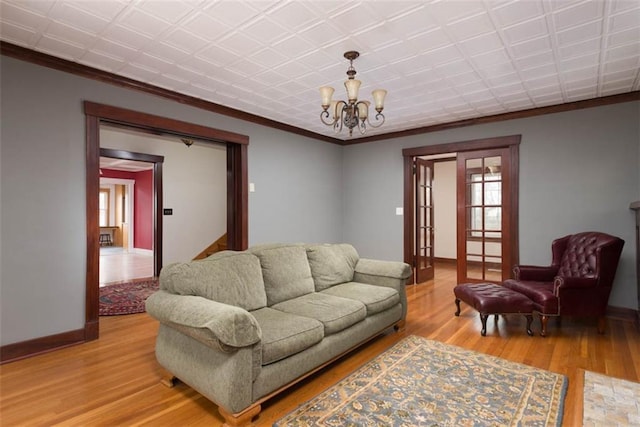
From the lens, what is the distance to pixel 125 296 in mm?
4773

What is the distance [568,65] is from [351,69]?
6.69 ft

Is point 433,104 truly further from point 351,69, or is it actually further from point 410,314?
point 410,314

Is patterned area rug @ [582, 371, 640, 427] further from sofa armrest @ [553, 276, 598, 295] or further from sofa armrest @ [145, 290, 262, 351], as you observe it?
sofa armrest @ [145, 290, 262, 351]

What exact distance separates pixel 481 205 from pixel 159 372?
14.9 feet

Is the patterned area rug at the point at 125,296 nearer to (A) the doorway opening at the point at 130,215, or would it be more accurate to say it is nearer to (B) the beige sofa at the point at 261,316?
(A) the doorway opening at the point at 130,215

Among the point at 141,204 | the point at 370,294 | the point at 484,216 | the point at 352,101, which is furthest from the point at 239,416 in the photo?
the point at 141,204

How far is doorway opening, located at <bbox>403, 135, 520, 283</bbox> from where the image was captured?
15.3 feet

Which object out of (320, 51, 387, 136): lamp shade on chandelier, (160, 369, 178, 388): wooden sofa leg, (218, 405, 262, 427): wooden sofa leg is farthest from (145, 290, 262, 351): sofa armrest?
(320, 51, 387, 136): lamp shade on chandelier

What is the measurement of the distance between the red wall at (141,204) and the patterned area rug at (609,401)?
30.9ft

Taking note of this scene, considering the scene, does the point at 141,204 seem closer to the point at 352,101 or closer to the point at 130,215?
the point at 130,215

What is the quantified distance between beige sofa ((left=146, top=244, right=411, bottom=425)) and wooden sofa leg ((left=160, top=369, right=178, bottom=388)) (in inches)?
0.8

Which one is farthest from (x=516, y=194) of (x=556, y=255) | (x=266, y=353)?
(x=266, y=353)

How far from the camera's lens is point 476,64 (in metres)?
3.13

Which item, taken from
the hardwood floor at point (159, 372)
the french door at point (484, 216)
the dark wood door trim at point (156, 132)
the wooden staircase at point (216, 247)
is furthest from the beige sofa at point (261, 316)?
the wooden staircase at point (216, 247)
